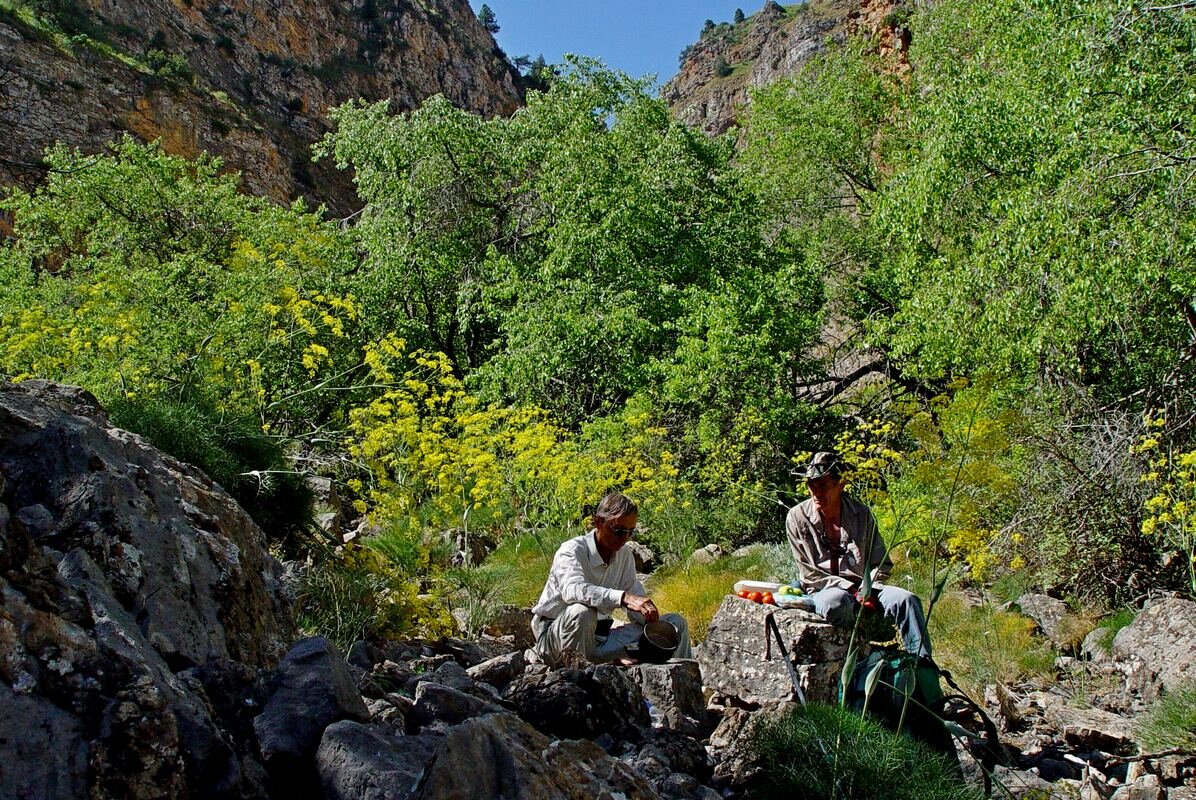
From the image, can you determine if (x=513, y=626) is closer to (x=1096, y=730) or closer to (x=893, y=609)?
(x=893, y=609)

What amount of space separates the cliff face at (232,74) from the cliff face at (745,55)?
13.6 meters

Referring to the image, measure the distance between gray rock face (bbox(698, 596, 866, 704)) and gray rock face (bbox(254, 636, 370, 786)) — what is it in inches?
95.2

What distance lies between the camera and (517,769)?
225cm

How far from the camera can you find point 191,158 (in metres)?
28.2

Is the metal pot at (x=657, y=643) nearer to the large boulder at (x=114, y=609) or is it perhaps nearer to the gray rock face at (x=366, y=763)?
the large boulder at (x=114, y=609)

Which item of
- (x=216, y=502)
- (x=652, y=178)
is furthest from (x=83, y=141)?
(x=216, y=502)

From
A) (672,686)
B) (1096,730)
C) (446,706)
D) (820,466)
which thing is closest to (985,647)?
(1096,730)

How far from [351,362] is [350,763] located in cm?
1209

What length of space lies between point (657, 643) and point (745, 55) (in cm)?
6482

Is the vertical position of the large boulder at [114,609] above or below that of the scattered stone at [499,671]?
above

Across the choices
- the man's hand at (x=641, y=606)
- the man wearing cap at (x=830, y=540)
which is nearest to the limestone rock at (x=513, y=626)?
the man's hand at (x=641, y=606)

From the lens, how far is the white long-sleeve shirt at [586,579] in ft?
14.8

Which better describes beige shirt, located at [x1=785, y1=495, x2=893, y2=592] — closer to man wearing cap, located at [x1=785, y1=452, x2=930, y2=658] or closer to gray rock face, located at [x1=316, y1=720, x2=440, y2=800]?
man wearing cap, located at [x1=785, y1=452, x2=930, y2=658]

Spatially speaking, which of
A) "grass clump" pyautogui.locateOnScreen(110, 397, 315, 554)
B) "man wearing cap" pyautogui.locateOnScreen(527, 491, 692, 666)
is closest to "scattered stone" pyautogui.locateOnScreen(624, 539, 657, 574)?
"grass clump" pyautogui.locateOnScreen(110, 397, 315, 554)
